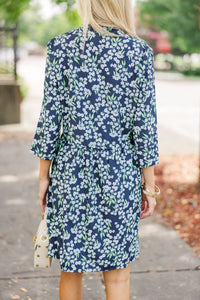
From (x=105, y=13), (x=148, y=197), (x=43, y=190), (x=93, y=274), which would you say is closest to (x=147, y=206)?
(x=148, y=197)

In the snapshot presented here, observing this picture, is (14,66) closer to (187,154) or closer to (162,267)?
(187,154)

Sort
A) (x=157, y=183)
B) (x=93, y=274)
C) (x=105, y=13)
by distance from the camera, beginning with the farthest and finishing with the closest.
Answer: (x=157, y=183) < (x=93, y=274) < (x=105, y=13)

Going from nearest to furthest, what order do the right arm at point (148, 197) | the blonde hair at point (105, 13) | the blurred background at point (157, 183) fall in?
1. the blonde hair at point (105, 13)
2. the right arm at point (148, 197)
3. the blurred background at point (157, 183)

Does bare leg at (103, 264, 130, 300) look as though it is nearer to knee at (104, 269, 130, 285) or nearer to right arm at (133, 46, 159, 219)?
knee at (104, 269, 130, 285)

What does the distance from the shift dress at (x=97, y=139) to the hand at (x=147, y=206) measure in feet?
0.25

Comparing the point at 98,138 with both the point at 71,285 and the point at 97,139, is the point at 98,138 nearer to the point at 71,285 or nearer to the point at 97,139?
the point at 97,139

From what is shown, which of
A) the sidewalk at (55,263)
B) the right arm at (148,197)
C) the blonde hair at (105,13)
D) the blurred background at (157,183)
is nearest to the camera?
the blonde hair at (105,13)

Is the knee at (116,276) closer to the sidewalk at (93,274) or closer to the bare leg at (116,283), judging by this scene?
the bare leg at (116,283)

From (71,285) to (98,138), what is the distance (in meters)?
0.76

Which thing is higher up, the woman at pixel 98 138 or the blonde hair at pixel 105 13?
the blonde hair at pixel 105 13

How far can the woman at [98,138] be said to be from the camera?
6.72 feet

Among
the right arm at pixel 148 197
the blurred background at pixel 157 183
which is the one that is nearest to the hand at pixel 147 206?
the right arm at pixel 148 197

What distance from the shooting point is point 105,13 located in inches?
81.0

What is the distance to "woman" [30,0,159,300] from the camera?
205 centimetres
